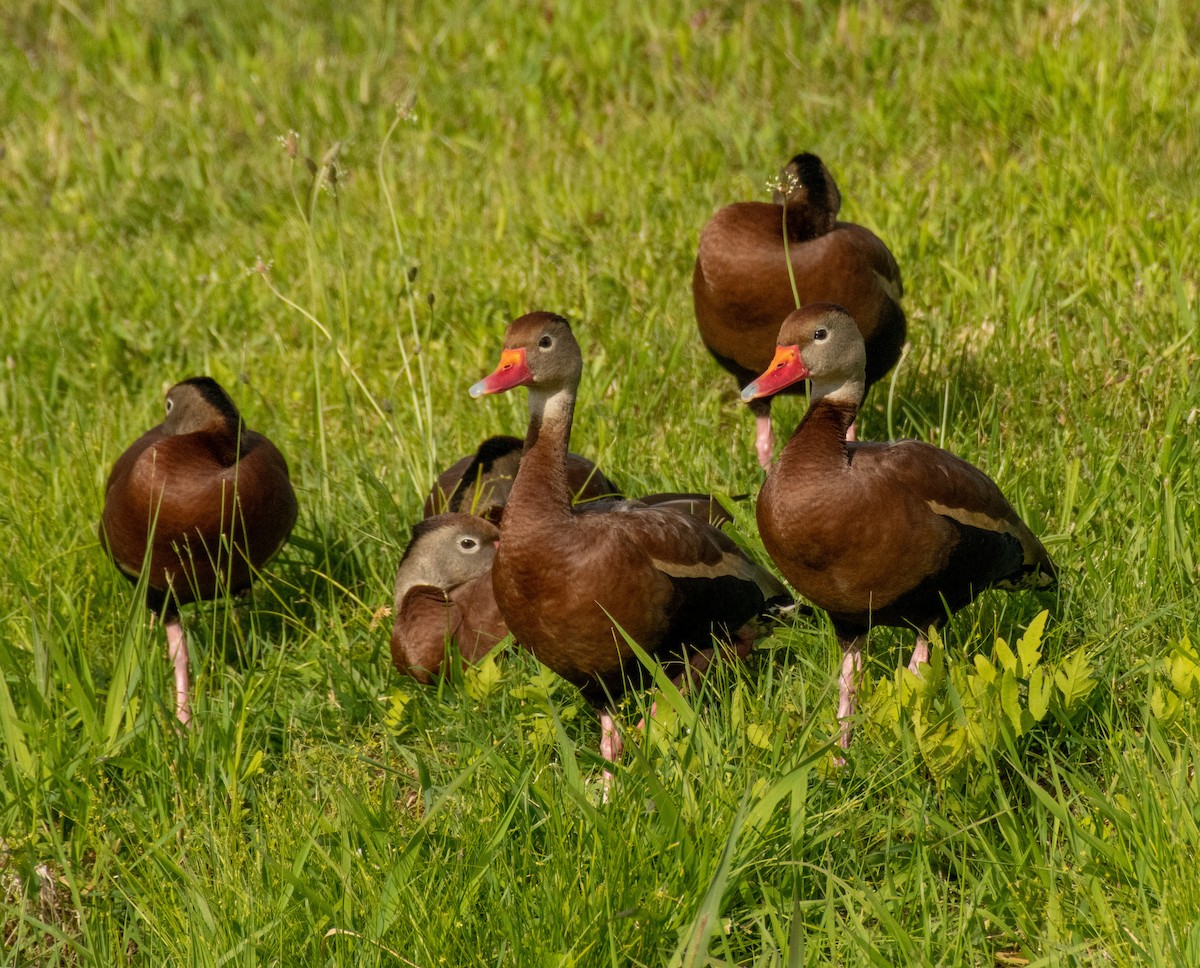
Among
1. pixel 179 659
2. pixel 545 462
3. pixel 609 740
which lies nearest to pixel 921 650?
pixel 609 740

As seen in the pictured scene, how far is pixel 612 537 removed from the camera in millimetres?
3787

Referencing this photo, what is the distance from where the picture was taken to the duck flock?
3648 mm

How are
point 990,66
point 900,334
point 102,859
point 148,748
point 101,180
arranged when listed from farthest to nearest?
point 101,180 → point 990,66 → point 900,334 → point 148,748 → point 102,859

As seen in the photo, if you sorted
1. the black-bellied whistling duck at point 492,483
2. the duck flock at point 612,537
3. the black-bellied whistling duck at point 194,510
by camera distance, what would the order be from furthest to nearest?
the black-bellied whistling duck at point 492,483
the black-bellied whistling duck at point 194,510
the duck flock at point 612,537

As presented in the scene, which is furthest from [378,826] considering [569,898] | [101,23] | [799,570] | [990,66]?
[101,23]

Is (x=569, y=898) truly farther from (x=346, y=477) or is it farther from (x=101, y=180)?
(x=101, y=180)

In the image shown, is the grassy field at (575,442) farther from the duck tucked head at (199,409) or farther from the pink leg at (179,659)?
the duck tucked head at (199,409)

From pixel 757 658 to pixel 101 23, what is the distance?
7.28 metres

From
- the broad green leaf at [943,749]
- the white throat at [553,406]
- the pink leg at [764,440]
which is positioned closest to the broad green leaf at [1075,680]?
the broad green leaf at [943,749]

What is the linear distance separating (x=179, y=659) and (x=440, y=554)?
0.89m

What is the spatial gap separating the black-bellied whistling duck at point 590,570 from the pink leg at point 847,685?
1.04ft

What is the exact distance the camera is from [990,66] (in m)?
7.17

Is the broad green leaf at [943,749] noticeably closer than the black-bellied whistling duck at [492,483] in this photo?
Yes

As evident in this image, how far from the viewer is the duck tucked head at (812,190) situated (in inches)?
203
